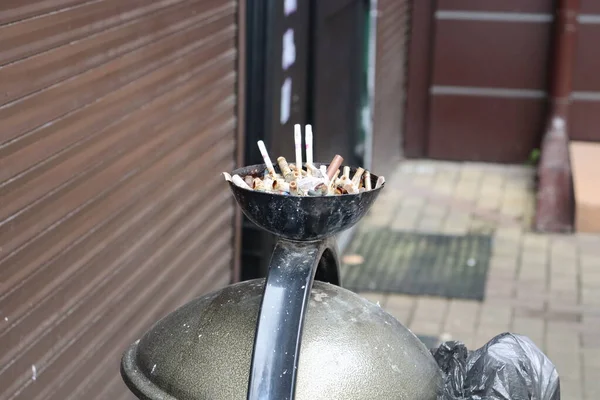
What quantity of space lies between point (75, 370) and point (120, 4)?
123 cm

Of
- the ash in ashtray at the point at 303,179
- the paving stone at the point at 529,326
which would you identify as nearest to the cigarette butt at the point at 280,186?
the ash in ashtray at the point at 303,179

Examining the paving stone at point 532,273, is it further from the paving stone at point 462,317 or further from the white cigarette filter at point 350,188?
the white cigarette filter at point 350,188

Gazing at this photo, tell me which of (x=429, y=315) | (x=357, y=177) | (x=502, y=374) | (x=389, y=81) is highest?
(x=357, y=177)

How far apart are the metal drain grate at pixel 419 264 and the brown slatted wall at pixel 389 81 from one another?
0.88m

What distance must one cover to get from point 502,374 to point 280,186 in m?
0.75

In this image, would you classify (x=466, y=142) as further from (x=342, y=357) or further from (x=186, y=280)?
(x=342, y=357)

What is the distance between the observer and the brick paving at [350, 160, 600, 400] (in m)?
5.35

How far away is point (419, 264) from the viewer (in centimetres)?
645

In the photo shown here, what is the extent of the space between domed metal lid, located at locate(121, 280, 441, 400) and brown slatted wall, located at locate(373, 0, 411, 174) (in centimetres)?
523

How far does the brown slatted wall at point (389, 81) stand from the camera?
Answer: 7.52 meters

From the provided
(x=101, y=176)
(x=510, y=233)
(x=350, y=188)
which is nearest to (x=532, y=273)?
(x=510, y=233)

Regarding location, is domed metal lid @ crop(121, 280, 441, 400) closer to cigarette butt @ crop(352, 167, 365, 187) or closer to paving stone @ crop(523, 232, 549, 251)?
cigarette butt @ crop(352, 167, 365, 187)

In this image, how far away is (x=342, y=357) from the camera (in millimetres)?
2105

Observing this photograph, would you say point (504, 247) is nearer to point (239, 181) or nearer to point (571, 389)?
point (571, 389)
